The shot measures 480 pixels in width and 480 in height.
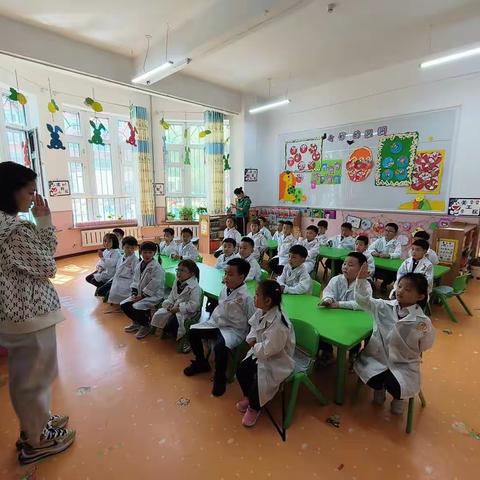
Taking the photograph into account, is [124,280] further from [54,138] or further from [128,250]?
[54,138]

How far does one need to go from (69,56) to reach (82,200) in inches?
121

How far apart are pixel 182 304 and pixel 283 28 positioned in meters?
3.86

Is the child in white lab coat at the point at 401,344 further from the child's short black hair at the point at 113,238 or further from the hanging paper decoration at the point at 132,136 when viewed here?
the hanging paper decoration at the point at 132,136

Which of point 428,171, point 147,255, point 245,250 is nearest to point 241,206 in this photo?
point 245,250

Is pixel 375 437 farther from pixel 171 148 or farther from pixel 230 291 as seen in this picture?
pixel 171 148

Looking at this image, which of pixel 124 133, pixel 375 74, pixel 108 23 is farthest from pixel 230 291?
pixel 124 133

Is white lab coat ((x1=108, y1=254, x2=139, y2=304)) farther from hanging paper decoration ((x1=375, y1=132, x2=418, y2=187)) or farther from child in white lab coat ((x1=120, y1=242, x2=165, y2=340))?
hanging paper decoration ((x1=375, y1=132, x2=418, y2=187))

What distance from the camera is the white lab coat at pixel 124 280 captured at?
332 centimetres

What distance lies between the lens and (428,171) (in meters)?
4.96

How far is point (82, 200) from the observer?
21.3 feet

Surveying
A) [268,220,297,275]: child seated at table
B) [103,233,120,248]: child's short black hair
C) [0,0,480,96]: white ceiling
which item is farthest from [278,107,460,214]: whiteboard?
[103,233,120,248]: child's short black hair

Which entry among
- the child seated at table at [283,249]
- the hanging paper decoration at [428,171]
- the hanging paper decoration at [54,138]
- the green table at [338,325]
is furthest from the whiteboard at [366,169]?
the hanging paper decoration at [54,138]

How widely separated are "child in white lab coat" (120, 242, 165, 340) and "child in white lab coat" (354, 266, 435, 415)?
1.97 meters

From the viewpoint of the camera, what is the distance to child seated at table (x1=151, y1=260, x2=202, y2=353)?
8.37ft
